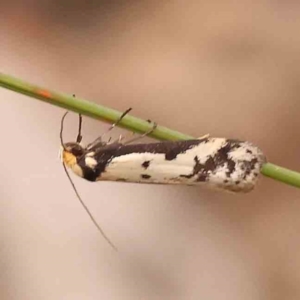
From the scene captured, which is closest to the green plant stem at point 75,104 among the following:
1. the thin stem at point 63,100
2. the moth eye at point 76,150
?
the thin stem at point 63,100

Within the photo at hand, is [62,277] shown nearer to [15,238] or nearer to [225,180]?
[15,238]

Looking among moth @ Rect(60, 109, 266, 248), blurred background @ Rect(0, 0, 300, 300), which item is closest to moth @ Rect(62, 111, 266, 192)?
moth @ Rect(60, 109, 266, 248)

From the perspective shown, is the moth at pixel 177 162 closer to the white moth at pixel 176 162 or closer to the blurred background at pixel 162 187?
the white moth at pixel 176 162

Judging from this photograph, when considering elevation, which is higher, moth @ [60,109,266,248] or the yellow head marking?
moth @ [60,109,266,248]

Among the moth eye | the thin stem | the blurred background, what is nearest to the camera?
the thin stem

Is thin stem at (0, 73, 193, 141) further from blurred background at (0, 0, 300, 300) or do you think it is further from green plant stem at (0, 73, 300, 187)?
blurred background at (0, 0, 300, 300)

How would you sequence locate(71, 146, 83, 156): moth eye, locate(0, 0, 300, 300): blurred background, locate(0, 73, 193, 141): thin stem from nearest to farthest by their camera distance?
locate(0, 73, 193, 141): thin stem → locate(71, 146, 83, 156): moth eye → locate(0, 0, 300, 300): blurred background

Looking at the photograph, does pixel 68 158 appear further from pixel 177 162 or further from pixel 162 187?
pixel 162 187
